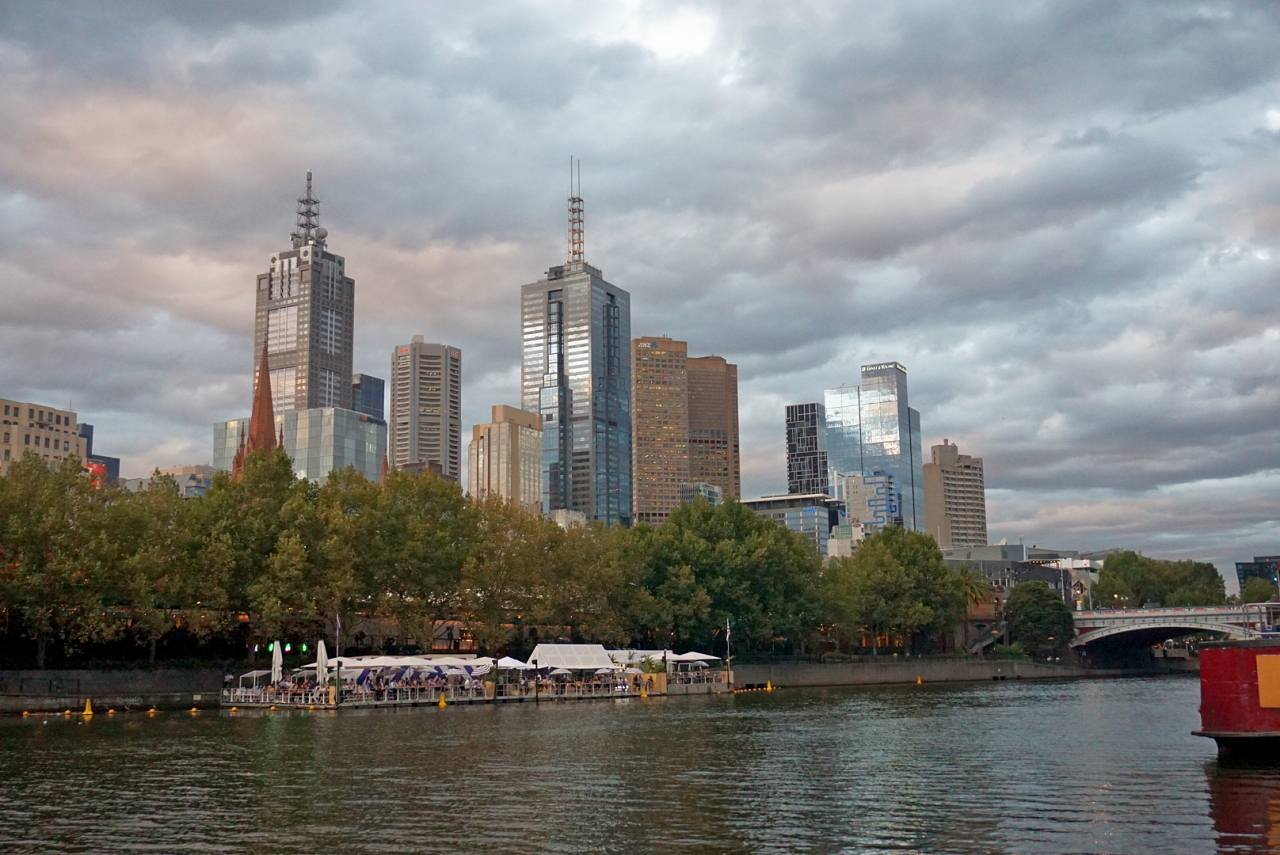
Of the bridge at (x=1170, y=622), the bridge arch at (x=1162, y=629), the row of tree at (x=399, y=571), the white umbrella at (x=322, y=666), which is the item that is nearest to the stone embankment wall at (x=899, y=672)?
the bridge arch at (x=1162, y=629)

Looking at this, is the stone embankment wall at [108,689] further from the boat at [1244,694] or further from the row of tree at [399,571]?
the boat at [1244,694]

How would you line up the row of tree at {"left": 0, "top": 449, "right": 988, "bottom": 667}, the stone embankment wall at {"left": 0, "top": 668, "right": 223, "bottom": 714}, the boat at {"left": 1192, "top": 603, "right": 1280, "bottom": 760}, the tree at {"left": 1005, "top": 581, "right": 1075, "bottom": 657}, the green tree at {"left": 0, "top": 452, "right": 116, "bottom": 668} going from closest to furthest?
the boat at {"left": 1192, "top": 603, "right": 1280, "bottom": 760} < the stone embankment wall at {"left": 0, "top": 668, "right": 223, "bottom": 714} < the green tree at {"left": 0, "top": 452, "right": 116, "bottom": 668} < the row of tree at {"left": 0, "top": 449, "right": 988, "bottom": 667} < the tree at {"left": 1005, "top": 581, "right": 1075, "bottom": 657}

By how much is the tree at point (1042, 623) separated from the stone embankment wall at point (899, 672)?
397 centimetres

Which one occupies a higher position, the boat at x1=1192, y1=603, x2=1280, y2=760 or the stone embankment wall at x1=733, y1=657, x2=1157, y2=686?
the boat at x1=1192, y1=603, x2=1280, y2=760

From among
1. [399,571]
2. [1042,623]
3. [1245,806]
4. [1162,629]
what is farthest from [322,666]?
[1162,629]

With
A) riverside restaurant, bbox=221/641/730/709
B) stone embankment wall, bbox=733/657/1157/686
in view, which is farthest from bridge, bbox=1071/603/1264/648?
riverside restaurant, bbox=221/641/730/709

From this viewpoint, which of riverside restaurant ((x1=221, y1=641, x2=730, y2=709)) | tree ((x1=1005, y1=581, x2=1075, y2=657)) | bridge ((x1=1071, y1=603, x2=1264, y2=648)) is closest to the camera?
riverside restaurant ((x1=221, y1=641, x2=730, y2=709))

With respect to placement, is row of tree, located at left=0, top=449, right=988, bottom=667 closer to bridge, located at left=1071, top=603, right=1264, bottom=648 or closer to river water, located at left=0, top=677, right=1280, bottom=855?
river water, located at left=0, top=677, right=1280, bottom=855

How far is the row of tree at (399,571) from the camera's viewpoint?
3285 inches

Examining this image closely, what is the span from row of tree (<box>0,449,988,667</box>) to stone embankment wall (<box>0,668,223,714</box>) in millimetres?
2339

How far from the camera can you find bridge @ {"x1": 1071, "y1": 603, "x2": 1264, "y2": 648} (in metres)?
159

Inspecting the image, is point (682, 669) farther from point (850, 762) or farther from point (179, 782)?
point (179, 782)

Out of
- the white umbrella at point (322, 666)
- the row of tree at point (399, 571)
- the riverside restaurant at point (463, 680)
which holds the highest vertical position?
the row of tree at point (399, 571)

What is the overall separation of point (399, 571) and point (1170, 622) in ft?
368
